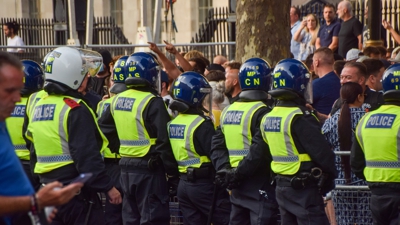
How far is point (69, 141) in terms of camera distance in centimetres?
721

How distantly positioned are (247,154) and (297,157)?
625 mm

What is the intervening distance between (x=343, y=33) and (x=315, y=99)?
4.18m

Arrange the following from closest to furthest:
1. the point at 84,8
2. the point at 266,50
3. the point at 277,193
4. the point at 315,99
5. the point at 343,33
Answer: the point at 277,193 < the point at 315,99 < the point at 266,50 < the point at 343,33 < the point at 84,8

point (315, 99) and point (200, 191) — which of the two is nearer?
point (200, 191)

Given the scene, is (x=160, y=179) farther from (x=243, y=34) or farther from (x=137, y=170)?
(x=243, y=34)

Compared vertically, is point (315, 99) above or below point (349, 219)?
above

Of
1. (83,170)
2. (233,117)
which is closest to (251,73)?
(233,117)

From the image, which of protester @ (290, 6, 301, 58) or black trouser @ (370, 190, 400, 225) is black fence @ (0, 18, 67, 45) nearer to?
protester @ (290, 6, 301, 58)

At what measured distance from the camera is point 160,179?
8719 mm

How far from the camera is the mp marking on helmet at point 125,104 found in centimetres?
868

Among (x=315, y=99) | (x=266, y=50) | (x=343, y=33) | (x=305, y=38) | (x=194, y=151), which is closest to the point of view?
(x=194, y=151)

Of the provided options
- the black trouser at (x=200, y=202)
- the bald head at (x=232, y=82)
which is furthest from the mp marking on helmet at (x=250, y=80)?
the bald head at (x=232, y=82)

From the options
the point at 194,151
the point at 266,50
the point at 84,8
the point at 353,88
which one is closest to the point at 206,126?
the point at 194,151

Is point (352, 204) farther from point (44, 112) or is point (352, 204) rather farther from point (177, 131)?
point (44, 112)
